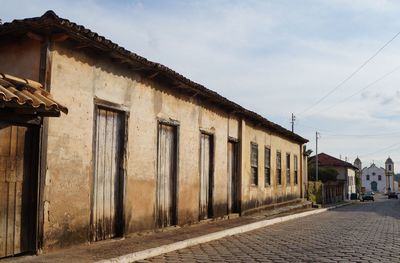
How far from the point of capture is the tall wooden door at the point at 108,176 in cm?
854

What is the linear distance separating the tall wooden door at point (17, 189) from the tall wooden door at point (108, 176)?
1580 millimetres

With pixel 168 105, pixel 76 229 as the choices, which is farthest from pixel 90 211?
pixel 168 105

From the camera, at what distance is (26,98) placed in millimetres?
6066

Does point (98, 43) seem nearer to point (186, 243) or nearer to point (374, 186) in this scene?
point (186, 243)

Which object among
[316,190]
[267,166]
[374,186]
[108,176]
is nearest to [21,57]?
[108,176]

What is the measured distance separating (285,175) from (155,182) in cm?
1460

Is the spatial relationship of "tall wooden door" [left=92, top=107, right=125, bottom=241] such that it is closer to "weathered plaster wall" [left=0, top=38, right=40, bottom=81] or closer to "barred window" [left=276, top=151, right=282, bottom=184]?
"weathered plaster wall" [left=0, top=38, right=40, bottom=81]

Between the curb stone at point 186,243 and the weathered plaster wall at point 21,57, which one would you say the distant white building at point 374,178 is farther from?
the weathered plaster wall at point 21,57

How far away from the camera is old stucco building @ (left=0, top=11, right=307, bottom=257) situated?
7.13m

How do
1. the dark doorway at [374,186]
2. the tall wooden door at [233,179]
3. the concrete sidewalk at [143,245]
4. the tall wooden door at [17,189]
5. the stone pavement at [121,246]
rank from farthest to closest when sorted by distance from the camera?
1. the dark doorway at [374,186]
2. the tall wooden door at [233,179]
3. the concrete sidewalk at [143,245]
4. the stone pavement at [121,246]
5. the tall wooden door at [17,189]

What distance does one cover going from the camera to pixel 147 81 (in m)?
10.2

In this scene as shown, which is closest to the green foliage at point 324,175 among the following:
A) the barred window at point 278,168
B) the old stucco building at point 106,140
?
the barred window at point 278,168

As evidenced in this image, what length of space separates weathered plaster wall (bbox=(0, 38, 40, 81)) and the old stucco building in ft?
0.05

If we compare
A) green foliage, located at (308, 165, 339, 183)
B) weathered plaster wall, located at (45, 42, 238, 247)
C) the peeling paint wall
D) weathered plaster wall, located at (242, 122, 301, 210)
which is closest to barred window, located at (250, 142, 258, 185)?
weathered plaster wall, located at (242, 122, 301, 210)
